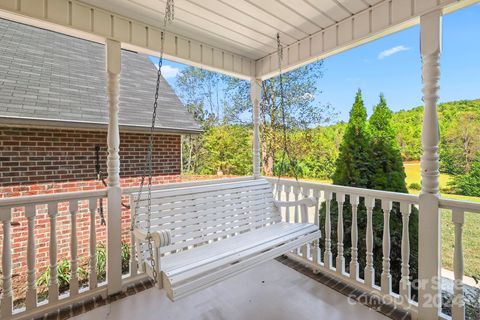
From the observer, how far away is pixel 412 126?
4496 mm

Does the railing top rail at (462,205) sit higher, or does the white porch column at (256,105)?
the white porch column at (256,105)

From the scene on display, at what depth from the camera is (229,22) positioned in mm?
2588

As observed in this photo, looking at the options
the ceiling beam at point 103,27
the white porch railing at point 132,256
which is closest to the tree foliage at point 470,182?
the white porch railing at point 132,256

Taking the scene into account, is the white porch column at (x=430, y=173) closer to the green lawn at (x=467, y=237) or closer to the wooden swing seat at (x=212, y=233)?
the wooden swing seat at (x=212, y=233)

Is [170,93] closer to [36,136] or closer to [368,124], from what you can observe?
[36,136]

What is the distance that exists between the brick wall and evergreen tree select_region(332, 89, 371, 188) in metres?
3.40

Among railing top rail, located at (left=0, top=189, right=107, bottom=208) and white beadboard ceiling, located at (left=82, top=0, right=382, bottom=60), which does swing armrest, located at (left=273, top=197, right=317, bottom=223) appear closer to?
white beadboard ceiling, located at (left=82, top=0, right=382, bottom=60)

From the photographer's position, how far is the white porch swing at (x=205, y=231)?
5.69ft

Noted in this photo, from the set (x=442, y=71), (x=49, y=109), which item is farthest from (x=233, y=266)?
(x=49, y=109)

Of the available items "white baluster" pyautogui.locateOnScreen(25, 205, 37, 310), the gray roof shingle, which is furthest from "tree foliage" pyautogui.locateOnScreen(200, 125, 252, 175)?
"white baluster" pyautogui.locateOnScreen(25, 205, 37, 310)

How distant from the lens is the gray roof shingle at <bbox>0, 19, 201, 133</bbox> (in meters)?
3.57

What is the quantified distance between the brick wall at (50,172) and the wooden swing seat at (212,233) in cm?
226

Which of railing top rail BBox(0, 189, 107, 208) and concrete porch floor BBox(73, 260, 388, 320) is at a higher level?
railing top rail BBox(0, 189, 107, 208)

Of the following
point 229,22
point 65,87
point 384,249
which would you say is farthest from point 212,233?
point 65,87
